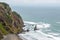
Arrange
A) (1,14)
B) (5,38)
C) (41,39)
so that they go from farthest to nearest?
(1,14) → (41,39) → (5,38)

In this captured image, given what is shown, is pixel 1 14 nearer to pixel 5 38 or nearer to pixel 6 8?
pixel 6 8

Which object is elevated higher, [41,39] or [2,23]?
[2,23]

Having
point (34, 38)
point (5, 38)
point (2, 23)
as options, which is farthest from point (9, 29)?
point (5, 38)

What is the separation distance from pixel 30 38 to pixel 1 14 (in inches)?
555

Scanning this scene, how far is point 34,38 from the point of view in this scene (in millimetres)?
83750

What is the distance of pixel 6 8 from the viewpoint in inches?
3925

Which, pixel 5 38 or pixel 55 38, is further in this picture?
pixel 55 38

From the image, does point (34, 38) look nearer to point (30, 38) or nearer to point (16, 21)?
point (30, 38)

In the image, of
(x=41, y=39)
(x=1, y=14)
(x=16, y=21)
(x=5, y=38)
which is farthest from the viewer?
(x=16, y=21)

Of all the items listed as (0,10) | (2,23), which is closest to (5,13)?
(0,10)

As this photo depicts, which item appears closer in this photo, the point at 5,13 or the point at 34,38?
the point at 34,38

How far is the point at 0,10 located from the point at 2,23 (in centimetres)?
950

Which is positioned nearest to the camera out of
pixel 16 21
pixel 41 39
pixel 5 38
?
pixel 5 38

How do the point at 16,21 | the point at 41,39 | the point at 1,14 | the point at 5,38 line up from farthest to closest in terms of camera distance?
1. the point at 16,21
2. the point at 1,14
3. the point at 41,39
4. the point at 5,38
